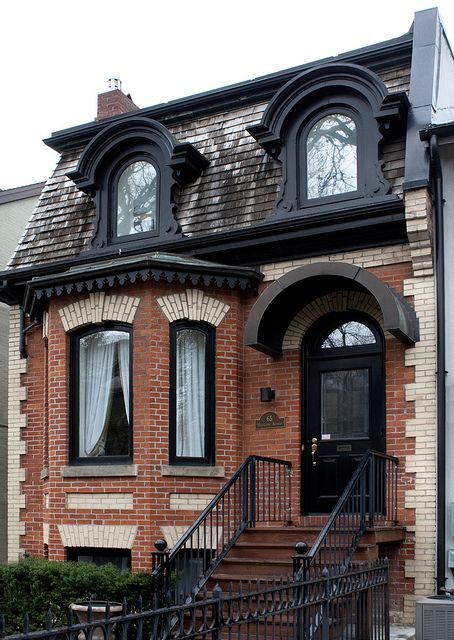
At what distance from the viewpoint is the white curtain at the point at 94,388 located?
12.3 m

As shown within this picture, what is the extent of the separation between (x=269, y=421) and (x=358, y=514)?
218cm

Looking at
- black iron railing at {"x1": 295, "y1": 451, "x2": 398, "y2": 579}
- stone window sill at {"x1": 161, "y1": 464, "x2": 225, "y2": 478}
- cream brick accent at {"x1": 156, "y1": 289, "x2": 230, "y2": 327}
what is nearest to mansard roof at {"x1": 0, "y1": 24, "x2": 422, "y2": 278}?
cream brick accent at {"x1": 156, "y1": 289, "x2": 230, "y2": 327}

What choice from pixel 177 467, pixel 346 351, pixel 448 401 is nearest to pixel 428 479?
pixel 448 401

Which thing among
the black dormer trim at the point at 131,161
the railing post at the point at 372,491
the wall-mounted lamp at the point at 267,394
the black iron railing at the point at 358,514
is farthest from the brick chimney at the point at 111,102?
the railing post at the point at 372,491

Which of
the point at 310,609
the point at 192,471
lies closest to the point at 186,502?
the point at 192,471

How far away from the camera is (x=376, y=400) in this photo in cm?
1147

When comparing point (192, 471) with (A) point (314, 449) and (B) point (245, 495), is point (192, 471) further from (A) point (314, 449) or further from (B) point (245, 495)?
(A) point (314, 449)

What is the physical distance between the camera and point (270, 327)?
11680 mm

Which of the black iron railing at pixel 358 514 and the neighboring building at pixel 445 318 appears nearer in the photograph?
the black iron railing at pixel 358 514

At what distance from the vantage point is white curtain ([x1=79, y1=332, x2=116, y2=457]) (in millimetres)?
12305

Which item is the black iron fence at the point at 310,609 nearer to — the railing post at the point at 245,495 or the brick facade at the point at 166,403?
the railing post at the point at 245,495

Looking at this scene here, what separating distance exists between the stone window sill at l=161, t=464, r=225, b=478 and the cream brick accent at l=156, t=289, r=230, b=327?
72.6 inches

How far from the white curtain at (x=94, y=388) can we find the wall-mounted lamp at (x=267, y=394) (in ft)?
6.69

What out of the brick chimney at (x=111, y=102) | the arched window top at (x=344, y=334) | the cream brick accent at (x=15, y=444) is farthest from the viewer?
the brick chimney at (x=111, y=102)
